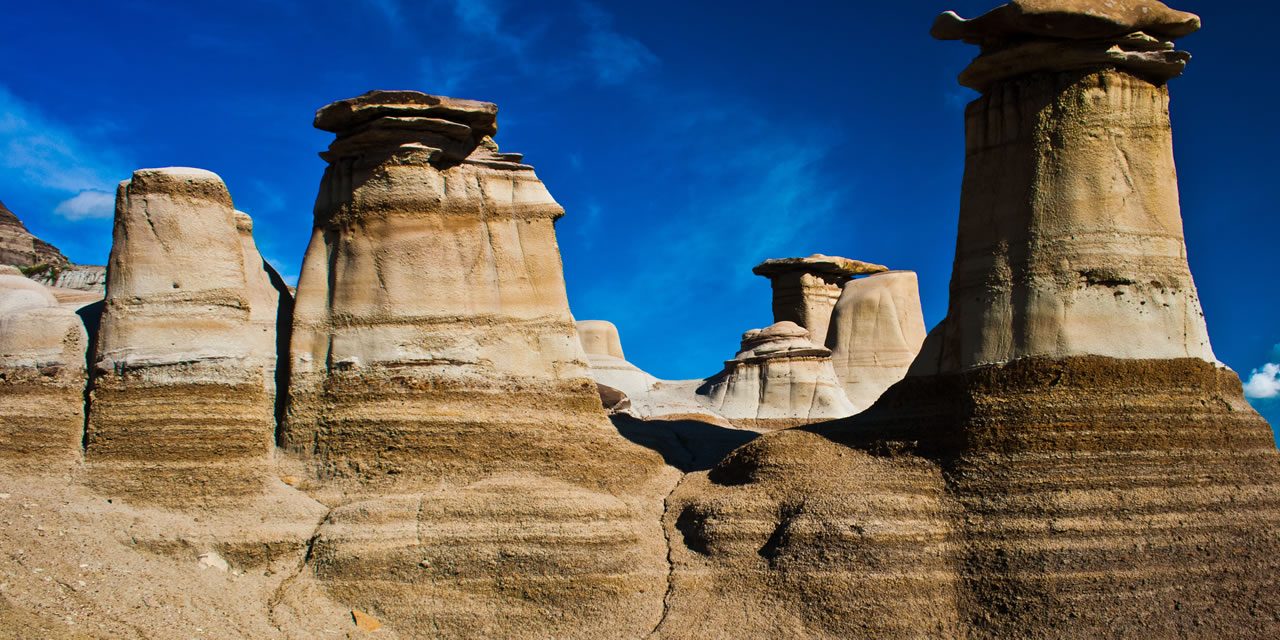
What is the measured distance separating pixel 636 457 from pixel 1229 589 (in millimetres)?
7852

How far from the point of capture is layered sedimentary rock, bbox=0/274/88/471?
54.2 feet

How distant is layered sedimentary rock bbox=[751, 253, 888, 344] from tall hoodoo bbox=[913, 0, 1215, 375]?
25461 millimetres

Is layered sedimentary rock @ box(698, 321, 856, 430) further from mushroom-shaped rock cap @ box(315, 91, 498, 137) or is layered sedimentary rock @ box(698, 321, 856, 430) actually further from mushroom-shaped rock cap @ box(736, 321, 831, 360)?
mushroom-shaped rock cap @ box(315, 91, 498, 137)

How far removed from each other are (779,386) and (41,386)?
20.3 metres

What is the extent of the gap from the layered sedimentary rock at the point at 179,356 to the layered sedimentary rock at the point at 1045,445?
591cm

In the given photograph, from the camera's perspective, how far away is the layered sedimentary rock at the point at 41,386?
1652 centimetres

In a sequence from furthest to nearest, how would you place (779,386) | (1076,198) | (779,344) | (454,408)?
(779,344), (779,386), (454,408), (1076,198)

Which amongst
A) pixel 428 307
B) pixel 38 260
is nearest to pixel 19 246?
pixel 38 260

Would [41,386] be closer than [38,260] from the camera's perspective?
Yes

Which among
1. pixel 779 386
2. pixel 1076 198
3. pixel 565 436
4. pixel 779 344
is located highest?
pixel 779 344

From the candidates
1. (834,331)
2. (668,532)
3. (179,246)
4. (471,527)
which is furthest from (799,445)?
(834,331)

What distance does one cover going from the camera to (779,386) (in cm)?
3378

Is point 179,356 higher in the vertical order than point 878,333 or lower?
lower

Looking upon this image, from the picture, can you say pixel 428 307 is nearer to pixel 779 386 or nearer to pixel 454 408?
pixel 454 408
